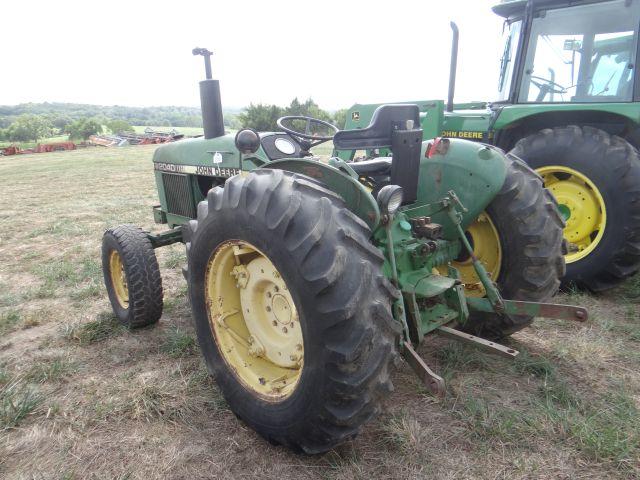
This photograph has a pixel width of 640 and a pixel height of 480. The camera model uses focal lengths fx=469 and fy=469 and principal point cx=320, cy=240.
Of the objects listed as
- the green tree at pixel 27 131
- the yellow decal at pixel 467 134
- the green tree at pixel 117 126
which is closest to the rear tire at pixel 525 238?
the yellow decal at pixel 467 134

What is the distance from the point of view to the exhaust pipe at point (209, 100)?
11.0 ft

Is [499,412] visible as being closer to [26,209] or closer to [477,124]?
[477,124]

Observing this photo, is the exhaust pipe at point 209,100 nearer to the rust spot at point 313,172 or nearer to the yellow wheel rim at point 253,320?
the rust spot at point 313,172

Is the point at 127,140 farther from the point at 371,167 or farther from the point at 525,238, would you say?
the point at 525,238

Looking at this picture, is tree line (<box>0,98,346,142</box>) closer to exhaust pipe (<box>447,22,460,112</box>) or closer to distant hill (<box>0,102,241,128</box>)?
distant hill (<box>0,102,241,128</box>)

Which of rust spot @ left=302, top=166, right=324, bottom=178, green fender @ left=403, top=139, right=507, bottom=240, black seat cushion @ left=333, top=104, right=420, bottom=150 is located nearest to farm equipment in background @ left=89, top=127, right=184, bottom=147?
green fender @ left=403, top=139, right=507, bottom=240

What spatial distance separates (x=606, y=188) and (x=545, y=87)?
1210 mm

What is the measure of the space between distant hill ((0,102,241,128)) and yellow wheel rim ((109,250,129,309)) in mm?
26447

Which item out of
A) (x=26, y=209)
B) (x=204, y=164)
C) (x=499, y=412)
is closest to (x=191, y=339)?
(x=204, y=164)

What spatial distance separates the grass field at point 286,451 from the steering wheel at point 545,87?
1.84m

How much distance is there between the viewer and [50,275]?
178 inches

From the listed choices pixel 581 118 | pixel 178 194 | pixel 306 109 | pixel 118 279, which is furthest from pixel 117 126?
pixel 581 118

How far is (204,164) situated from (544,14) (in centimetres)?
334

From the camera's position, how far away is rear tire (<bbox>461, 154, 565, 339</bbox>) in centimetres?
254
